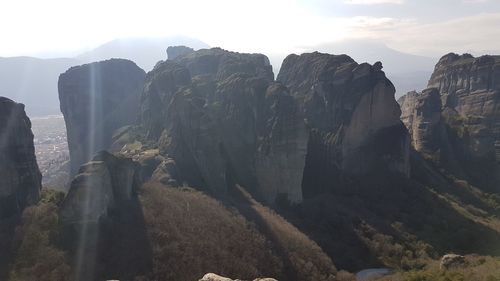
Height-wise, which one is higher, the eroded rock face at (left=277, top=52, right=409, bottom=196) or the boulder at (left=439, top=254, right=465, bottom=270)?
the eroded rock face at (left=277, top=52, right=409, bottom=196)

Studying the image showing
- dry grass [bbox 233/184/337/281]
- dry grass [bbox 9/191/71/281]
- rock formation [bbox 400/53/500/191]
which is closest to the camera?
dry grass [bbox 9/191/71/281]

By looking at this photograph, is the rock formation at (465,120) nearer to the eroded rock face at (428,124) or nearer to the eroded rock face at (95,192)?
the eroded rock face at (428,124)

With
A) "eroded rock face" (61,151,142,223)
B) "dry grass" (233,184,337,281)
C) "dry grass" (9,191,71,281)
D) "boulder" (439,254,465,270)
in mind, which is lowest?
"dry grass" (233,184,337,281)

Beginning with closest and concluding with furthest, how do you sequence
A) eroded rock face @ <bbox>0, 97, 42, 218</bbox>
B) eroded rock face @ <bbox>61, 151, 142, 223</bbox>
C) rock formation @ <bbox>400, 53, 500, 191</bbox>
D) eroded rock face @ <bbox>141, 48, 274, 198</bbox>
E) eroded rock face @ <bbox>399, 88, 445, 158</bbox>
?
eroded rock face @ <bbox>61, 151, 142, 223</bbox>
eroded rock face @ <bbox>0, 97, 42, 218</bbox>
eroded rock face @ <bbox>141, 48, 274, 198</bbox>
rock formation @ <bbox>400, 53, 500, 191</bbox>
eroded rock face @ <bbox>399, 88, 445, 158</bbox>

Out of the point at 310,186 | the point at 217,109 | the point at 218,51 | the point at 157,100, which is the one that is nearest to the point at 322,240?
the point at 310,186

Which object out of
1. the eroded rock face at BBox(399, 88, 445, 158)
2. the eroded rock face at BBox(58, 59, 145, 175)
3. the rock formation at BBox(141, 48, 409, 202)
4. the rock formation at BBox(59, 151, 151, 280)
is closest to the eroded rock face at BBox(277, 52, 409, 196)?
the rock formation at BBox(141, 48, 409, 202)

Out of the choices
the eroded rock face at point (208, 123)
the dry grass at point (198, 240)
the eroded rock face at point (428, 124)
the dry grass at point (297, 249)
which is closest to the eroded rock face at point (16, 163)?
the dry grass at point (198, 240)

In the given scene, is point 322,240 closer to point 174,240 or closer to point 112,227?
point 174,240

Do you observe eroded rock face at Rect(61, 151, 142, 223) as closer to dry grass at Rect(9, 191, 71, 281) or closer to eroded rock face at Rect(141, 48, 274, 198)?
dry grass at Rect(9, 191, 71, 281)
